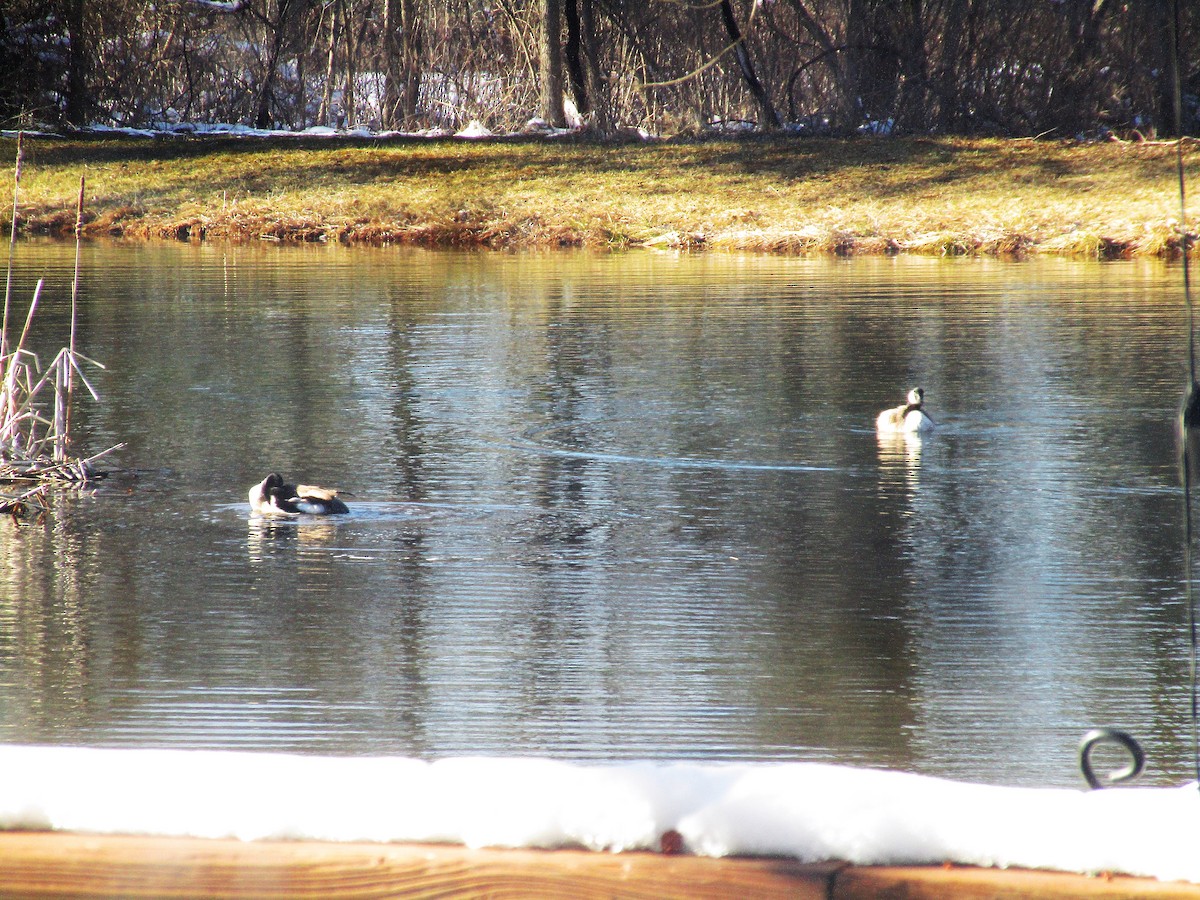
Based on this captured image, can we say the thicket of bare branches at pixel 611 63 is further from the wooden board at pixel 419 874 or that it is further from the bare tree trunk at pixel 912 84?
the wooden board at pixel 419 874

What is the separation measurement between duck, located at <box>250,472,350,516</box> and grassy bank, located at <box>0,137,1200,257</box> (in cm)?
2105

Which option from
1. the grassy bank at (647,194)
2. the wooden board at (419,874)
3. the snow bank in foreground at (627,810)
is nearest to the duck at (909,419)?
the snow bank in foreground at (627,810)

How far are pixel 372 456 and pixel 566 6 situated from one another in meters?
32.6

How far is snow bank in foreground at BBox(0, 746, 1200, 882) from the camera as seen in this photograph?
2.20 meters

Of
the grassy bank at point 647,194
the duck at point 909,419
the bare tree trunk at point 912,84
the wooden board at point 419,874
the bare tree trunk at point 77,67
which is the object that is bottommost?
the wooden board at point 419,874

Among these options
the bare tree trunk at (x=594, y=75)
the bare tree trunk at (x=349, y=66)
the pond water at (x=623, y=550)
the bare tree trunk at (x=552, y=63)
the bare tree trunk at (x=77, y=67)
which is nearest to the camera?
the pond water at (x=623, y=550)

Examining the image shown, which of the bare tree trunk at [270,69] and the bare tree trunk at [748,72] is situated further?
the bare tree trunk at [270,69]

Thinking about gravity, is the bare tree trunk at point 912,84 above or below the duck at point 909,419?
above

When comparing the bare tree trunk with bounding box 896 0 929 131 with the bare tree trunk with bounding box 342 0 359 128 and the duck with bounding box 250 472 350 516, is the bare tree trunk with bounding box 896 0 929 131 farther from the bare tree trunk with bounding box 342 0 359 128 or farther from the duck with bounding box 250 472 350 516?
the duck with bounding box 250 472 350 516

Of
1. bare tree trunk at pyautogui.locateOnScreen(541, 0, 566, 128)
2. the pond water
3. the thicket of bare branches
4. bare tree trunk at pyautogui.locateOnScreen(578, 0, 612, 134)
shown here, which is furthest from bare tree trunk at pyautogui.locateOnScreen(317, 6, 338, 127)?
the pond water

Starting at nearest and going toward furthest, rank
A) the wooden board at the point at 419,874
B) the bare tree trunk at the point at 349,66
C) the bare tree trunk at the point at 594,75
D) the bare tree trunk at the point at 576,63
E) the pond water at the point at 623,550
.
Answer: the wooden board at the point at 419,874
the pond water at the point at 623,550
the bare tree trunk at the point at 594,75
the bare tree trunk at the point at 576,63
the bare tree trunk at the point at 349,66

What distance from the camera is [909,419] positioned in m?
11.2

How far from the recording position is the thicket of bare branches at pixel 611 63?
124 ft

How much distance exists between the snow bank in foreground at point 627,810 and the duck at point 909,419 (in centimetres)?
904
